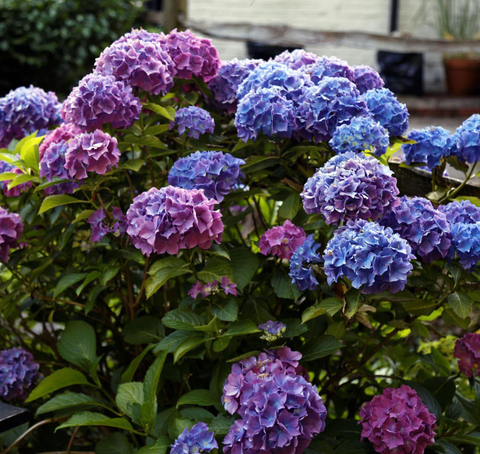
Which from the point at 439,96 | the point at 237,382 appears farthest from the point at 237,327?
the point at 439,96

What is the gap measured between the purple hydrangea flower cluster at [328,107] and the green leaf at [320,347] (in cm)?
38

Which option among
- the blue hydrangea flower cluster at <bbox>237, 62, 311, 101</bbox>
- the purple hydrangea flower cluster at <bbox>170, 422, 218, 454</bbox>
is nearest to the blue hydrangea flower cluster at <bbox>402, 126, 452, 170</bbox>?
the blue hydrangea flower cluster at <bbox>237, 62, 311, 101</bbox>

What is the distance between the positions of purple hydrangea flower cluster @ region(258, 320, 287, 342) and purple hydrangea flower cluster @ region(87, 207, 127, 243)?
35 cm

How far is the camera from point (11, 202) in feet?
4.63

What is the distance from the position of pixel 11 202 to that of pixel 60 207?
7.9 inches

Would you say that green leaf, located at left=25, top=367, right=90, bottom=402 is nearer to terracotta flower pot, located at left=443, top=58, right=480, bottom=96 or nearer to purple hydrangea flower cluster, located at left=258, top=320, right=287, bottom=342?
purple hydrangea flower cluster, located at left=258, top=320, right=287, bottom=342

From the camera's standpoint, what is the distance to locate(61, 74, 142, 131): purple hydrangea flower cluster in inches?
45.0

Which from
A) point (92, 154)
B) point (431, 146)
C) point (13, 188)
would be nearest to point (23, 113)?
point (13, 188)

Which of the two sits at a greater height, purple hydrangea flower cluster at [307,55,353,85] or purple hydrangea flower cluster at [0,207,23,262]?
purple hydrangea flower cluster at [307,55,353,85]

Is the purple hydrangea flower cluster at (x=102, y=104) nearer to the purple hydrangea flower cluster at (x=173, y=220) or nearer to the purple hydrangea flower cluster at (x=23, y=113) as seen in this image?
the purple hydrangea flower cluster at (x=173, y=220)

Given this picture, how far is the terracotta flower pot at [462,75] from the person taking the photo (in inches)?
222

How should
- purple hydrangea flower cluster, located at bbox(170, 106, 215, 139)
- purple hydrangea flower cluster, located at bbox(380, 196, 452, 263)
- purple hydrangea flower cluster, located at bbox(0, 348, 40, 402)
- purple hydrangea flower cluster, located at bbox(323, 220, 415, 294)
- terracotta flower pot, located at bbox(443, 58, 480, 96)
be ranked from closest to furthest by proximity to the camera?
1. purple hydrangea flower cluster, located at bbox(323, 220, 415, 294)
2. purple hydrangea flower cluster, located at bbox(380, 196, 452, 263)
3. purple hydrangea flower cluster, located at bbox(170, 106, 215, 139)
4. purple hydrangea flower cluster, located at bbox(0, 348, 40, 402)
5. terracotta flower pot, located at bbox(443, 58, 480, 96)

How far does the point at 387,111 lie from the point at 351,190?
32cm

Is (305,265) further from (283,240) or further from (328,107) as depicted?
(328,107)
